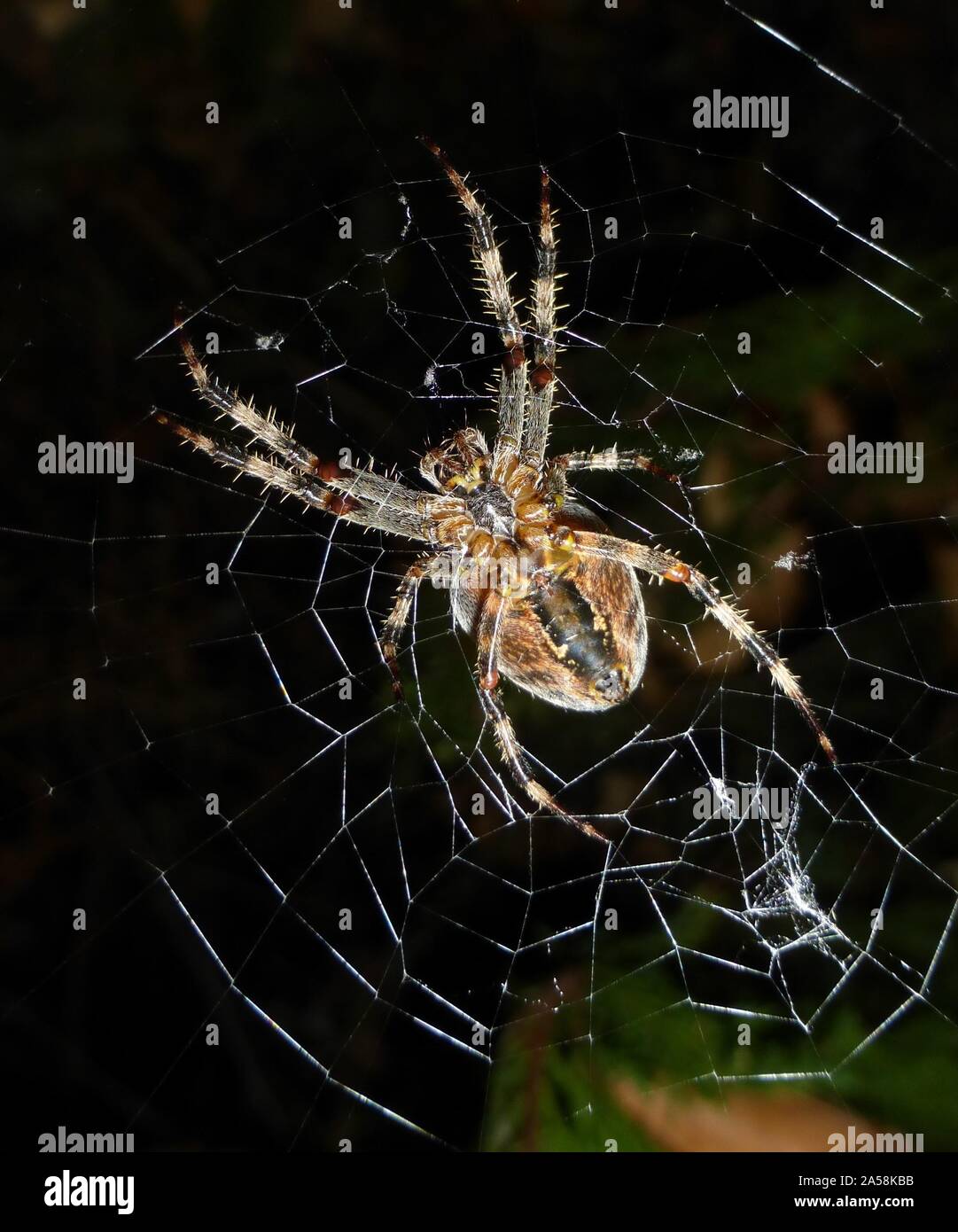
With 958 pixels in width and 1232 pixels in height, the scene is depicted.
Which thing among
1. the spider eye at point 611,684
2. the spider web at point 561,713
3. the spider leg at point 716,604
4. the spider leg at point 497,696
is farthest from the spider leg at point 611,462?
the spider eye at point 611,684

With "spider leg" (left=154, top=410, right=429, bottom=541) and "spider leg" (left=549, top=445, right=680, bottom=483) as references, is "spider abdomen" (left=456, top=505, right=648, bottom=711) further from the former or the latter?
"spider leg" (left=154, top=410, right=429, bottom=541)

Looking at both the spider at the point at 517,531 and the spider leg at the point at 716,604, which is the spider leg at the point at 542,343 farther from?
the spider leg at the point at 716,604

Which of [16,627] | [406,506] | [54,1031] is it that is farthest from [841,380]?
[54,1031]

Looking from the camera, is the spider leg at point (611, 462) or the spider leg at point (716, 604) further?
the spider leg at point (611, 462)

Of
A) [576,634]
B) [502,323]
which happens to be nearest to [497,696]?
[576,634]

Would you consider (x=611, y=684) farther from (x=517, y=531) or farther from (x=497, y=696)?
(x=517, y=531)

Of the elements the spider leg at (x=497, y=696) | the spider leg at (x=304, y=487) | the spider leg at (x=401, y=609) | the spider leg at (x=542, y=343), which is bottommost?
the spider leg at (x=497, y=696)

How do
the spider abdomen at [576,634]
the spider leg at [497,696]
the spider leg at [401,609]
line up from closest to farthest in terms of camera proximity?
the spider abdomen at [576,634]
the spider leg at [497,696]
the spider leg at [401,609]

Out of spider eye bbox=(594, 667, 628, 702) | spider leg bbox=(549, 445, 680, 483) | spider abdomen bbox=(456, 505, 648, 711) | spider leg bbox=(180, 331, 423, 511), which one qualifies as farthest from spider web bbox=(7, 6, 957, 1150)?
spider eye bbox=(594, 667, 628, 702)
